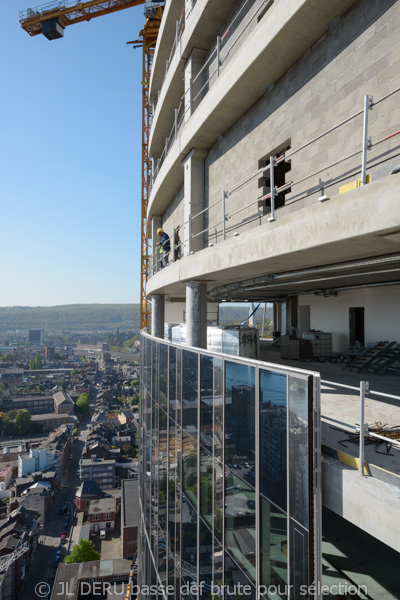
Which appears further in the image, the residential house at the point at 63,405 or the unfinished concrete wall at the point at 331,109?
the residential house at the point at 63,405

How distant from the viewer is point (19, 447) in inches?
2940

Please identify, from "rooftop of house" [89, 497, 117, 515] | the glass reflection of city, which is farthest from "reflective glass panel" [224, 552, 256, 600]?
"rooftop of house" [89, 497, 117, 515]

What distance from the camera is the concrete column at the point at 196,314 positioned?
1066 centimetres

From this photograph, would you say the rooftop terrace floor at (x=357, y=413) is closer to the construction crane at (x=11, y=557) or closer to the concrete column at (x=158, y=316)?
the concrete column at (x=158, y=316)

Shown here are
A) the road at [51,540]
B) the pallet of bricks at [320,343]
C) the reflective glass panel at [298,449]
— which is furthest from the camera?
the road at [51,540]

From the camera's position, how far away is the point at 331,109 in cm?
654

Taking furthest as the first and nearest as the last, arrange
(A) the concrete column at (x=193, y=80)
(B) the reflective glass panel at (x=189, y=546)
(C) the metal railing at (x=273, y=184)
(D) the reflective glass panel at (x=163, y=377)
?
1. (A) the concrete column at (x=193, y=80)
2. (D) the reflective glass panel at (x=163, y=377)
3. (B) the reflective glass panel at (x=189, y=546)
4. (C) the metal railing at (x=273, y=184)

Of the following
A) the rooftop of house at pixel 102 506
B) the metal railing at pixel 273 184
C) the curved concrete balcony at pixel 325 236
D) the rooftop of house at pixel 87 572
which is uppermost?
the metal railing at pixel 273 184

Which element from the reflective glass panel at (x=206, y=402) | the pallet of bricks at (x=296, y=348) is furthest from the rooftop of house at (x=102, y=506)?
the reflective glass panel at (x=206, y=402)

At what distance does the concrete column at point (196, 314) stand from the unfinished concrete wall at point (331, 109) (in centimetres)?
240

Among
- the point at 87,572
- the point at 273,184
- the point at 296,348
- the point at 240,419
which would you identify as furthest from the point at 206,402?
the point at 87,572

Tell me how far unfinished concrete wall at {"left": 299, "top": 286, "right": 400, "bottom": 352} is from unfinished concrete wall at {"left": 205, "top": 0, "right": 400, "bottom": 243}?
6405 mm

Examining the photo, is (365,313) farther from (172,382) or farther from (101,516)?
(101,516)

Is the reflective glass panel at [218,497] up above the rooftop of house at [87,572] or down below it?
above
